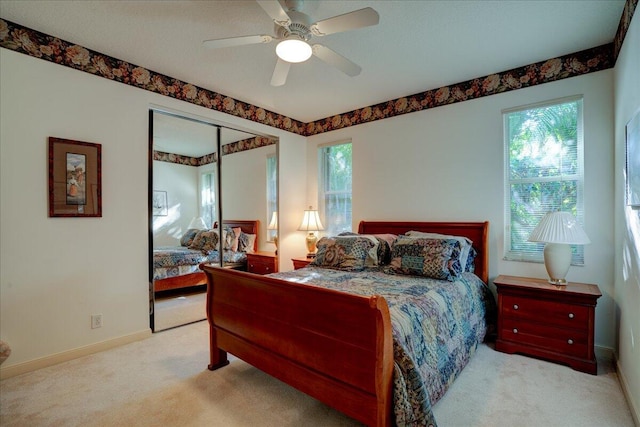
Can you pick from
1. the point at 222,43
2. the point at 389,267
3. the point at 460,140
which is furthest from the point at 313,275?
the point at 460,140

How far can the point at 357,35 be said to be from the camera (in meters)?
2.48

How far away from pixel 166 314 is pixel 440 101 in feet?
12.9

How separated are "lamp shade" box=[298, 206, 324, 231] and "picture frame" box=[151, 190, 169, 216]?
1.83 m

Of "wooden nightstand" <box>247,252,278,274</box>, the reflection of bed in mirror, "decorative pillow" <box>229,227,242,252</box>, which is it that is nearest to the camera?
the reflection of bed in mirror

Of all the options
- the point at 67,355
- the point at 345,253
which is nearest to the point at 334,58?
the point at 345,253

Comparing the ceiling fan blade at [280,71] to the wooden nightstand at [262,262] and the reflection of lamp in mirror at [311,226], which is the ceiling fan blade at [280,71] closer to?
the reflection of lamp in mirror at [311,226]

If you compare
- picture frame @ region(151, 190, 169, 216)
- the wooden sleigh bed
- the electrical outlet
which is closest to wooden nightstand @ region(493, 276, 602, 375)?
the wooden sleigh bed

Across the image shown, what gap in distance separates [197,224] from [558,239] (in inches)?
143

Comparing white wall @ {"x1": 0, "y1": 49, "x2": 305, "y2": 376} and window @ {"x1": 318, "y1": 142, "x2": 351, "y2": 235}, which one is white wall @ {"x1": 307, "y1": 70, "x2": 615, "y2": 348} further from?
white wall @ {"x1": 0, "y1": 49, "x2": 305, "y2": 376}

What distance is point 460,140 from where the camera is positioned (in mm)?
3438

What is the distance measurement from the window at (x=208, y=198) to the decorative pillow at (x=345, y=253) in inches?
56.4

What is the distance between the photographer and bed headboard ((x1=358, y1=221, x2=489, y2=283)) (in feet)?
10.3

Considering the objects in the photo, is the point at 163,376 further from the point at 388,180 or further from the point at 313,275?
the point at 388,180

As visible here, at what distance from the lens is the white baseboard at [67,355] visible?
2.37m
